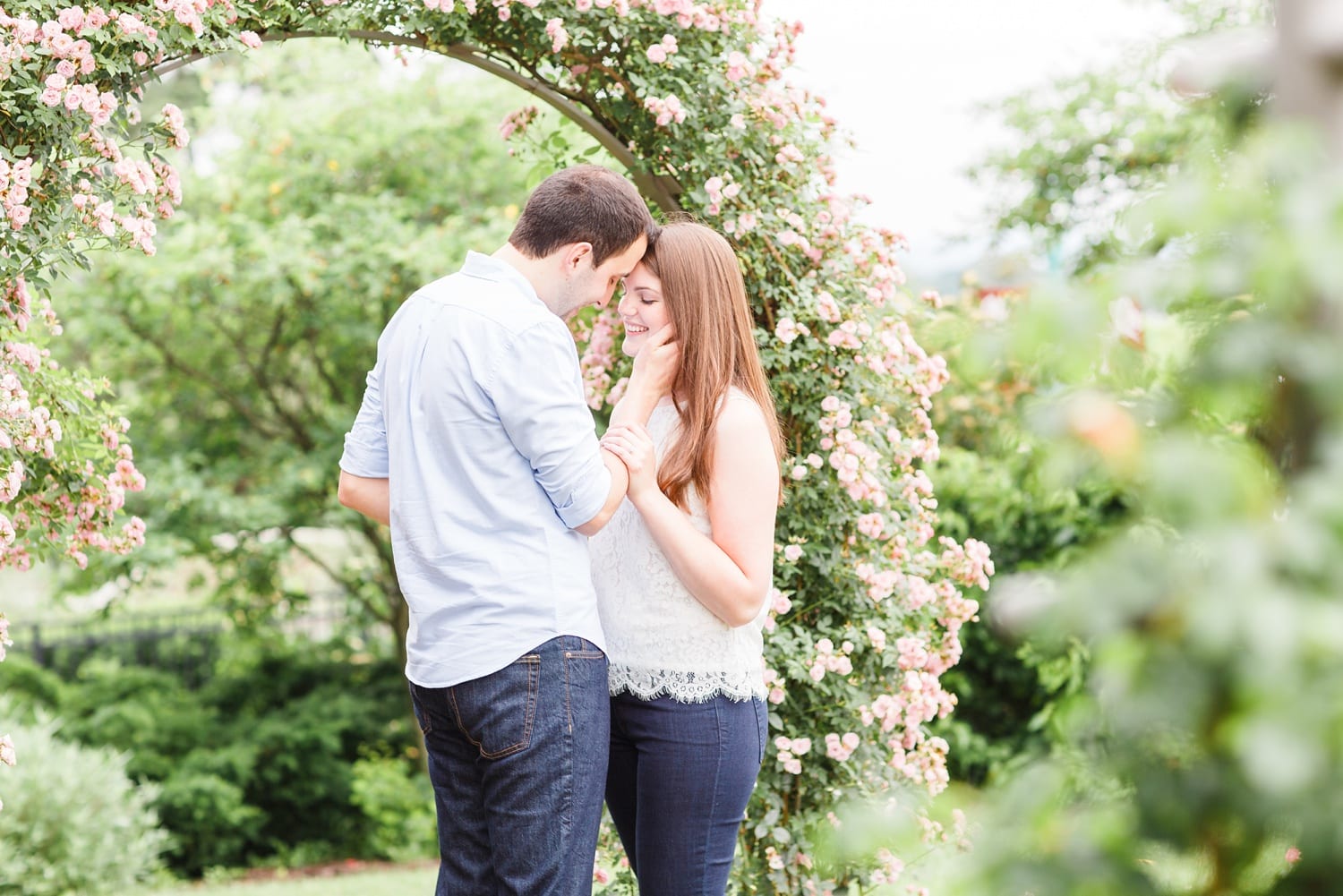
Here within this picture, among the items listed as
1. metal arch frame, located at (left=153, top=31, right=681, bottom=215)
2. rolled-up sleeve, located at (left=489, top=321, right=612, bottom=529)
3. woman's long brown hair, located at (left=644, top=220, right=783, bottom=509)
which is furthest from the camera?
metal arch frame, located at (left=153, top=31, right=681, bottom=215)

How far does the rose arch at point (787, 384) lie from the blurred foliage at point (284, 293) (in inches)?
130

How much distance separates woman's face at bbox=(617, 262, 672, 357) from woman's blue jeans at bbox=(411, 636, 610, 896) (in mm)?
584

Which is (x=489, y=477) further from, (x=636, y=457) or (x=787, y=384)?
(x=787, y=384)

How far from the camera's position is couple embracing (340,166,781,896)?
6.25 feet

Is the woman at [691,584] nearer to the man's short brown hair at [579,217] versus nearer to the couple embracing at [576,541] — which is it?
the couple embracing at [576,541]

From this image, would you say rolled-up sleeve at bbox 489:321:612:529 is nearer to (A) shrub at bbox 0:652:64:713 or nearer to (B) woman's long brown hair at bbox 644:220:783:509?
(B) woman's long brown hair at bbox 644:220:783:509

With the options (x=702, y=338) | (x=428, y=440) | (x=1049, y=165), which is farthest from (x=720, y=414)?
(x=1049, y=165)

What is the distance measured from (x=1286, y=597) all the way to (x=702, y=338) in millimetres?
1485

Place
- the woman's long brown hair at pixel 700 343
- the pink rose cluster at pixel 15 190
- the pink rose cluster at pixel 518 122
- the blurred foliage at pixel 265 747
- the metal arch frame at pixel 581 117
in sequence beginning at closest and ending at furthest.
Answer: the woman's long brown hair at pixel 700 343
the pink rose cluster at pixel 15 190
the metal arch frame at pixel 581 117
the pink rose cluster at pixel 518 122
the blurred foliage at pixel 265 747

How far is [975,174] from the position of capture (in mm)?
8625

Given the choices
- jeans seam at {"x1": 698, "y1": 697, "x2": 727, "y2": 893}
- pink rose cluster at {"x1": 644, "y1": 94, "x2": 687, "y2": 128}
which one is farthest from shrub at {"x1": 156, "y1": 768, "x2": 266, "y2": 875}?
jeans seam at {"x1": 698, "y1": 697, "x2": 727, "y2": 893}

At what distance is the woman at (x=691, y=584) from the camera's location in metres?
2.04

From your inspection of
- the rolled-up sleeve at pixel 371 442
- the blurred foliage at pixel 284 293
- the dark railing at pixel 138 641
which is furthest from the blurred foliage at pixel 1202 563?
the dark railing at pixel 138 641

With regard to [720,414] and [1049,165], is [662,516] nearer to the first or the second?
[720,414]
